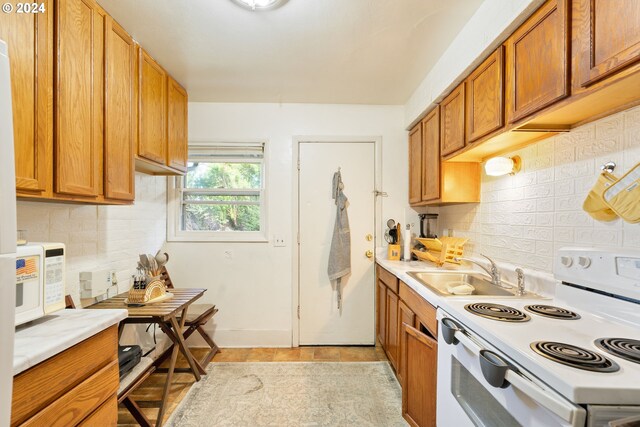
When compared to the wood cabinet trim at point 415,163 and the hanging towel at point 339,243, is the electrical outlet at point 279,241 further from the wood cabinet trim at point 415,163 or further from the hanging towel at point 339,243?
the wood cabinet trim at point 415,163

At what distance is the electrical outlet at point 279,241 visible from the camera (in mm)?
2848

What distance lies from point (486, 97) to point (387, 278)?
1506mm

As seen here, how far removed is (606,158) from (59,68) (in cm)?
237

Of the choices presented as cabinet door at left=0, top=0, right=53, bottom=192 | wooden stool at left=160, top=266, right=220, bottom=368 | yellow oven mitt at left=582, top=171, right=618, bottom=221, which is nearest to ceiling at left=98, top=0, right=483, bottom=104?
cabinet door at left=0, top=0, right=53, bottom=192

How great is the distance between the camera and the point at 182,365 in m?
2.49

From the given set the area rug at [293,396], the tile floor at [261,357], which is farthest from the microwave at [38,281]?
the tile floor at [261,357]

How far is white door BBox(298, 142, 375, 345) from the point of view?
9.37 ft

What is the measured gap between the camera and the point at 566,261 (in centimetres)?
127

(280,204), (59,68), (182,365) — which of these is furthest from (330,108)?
(182,365)

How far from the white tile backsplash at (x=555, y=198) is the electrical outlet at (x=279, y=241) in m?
1.69

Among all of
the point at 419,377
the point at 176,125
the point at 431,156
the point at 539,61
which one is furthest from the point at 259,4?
the point at 419,377

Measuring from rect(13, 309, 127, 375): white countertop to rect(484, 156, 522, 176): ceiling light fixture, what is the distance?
216 centimetres

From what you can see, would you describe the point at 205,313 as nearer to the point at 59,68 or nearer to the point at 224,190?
the point at 224,190

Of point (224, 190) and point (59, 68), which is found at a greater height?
point (59, 68)
